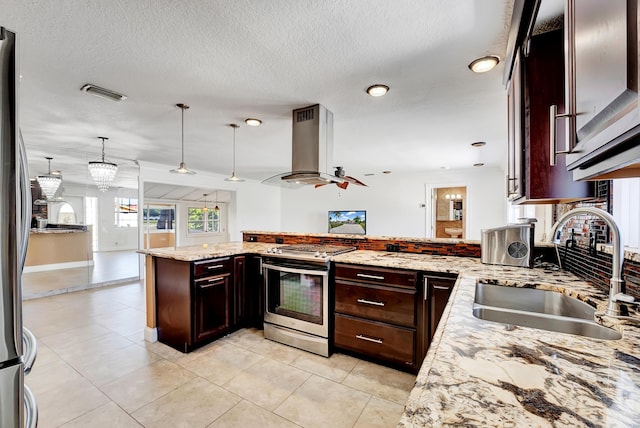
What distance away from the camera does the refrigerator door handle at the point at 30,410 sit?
88 centimetres

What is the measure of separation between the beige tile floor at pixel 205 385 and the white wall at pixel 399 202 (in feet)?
16.1

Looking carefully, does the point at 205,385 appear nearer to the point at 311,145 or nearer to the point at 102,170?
the point at 311,145

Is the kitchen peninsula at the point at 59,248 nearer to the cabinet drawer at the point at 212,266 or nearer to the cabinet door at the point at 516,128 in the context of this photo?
the cabinet drawer at the point at 212,266


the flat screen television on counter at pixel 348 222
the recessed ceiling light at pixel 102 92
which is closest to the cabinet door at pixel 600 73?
the recessed ceiling light at pixel 102 92

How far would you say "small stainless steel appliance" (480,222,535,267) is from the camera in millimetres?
2059

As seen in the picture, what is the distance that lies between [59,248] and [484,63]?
8012mm

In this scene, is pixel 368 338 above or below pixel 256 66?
below

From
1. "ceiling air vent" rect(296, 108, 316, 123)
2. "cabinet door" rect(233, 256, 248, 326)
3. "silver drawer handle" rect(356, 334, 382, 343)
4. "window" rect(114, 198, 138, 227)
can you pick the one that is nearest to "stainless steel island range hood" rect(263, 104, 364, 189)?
"ceiling air vent" rect(296, 108, 316, 123)

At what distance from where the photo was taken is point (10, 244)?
80 centimetres

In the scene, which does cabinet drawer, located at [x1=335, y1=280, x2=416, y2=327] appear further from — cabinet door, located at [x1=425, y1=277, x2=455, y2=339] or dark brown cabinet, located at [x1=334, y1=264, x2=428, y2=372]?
cabinet door, located at [x1=425, y1=277, x2=455, y2=339]

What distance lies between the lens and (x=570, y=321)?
44.3 inches

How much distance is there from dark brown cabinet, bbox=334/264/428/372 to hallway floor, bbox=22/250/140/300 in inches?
191

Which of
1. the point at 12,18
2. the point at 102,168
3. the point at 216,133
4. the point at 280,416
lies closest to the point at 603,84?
the point at 280,416

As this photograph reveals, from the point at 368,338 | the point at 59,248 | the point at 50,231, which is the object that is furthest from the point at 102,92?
the point at 59,248
